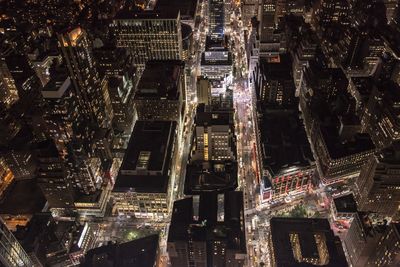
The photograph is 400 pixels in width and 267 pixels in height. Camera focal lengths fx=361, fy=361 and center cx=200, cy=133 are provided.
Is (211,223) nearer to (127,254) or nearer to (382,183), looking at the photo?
(127,254)

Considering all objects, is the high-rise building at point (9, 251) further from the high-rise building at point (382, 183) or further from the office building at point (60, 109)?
the high-rise building at point (382, 183)

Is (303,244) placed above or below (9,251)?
below

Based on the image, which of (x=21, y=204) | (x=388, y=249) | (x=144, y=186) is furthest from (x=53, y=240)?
(x=388, y=249)

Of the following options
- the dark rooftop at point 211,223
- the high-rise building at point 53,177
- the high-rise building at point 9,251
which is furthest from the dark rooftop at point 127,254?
the high-rise building at point 9,251

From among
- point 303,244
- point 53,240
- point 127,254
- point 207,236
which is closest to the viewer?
point 207,236

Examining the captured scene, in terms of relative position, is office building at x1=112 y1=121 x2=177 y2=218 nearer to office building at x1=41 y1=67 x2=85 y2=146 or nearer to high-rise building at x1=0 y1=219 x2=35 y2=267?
office building at x1=41 y1=67 x2=85 y2=146

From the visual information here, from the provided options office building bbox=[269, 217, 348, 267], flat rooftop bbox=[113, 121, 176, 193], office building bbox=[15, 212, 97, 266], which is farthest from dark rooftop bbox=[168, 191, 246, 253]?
office building bbox=[15, 212, 97, 266]
